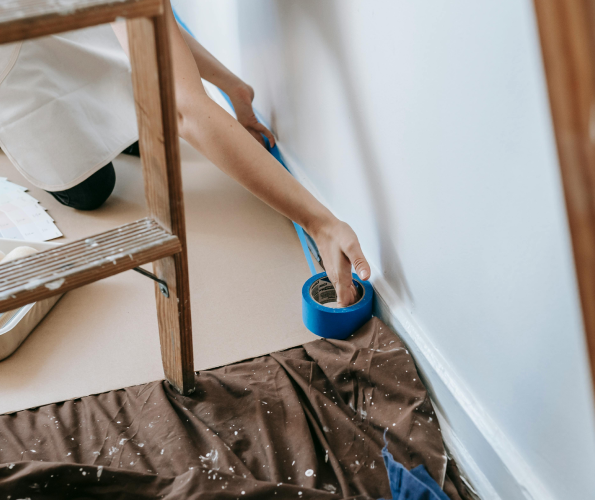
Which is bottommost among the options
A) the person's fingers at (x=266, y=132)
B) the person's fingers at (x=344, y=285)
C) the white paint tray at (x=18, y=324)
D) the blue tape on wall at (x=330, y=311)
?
the blue tape on wall at (x=330, y=311)

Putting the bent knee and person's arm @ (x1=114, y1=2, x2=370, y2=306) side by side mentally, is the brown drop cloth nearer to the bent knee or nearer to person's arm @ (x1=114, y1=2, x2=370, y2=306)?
person's arm @ (x1=114, y1=2, x2=370, y2=306)

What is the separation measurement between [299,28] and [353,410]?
86 cm

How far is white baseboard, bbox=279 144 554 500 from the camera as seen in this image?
2.33ft

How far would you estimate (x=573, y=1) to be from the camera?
0.73 ft

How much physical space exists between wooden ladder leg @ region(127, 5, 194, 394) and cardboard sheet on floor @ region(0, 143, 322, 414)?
0.68 feet

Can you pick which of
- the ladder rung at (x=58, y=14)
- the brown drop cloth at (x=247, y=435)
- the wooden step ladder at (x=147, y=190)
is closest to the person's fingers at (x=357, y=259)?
the brown drop cloth at (x=247, y=435)

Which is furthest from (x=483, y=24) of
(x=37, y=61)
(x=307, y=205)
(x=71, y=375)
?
(x=37, y=61)

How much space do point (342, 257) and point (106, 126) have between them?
35.2 inches

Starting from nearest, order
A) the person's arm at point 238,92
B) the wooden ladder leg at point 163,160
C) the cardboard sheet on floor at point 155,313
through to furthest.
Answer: the wooden ladder leg at point 163,160 → the cardboard sheet on floor at point 155,313 → the person's arm at point 238,92

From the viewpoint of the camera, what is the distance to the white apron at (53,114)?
1383 millimetres

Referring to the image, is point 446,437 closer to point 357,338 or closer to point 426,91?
point 357,338

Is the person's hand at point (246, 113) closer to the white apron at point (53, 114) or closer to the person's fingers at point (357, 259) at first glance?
the white apron at point (53, 114)

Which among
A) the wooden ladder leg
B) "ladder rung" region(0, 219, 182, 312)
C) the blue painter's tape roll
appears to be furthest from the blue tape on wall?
"ladder rung" region(0, 219, 182, 312)

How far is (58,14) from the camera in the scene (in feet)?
1.52
